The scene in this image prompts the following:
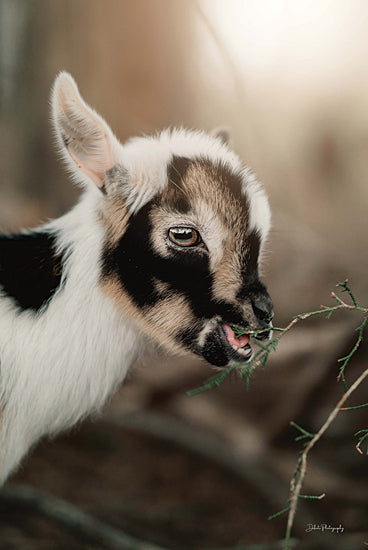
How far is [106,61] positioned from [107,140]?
0.40 metres

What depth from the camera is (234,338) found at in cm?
84

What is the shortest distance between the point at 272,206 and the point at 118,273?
0.44 metres

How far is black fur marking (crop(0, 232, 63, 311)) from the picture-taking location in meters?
0.89

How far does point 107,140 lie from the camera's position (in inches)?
32.6

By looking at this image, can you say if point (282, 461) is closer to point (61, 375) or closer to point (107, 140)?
point (61, 375)

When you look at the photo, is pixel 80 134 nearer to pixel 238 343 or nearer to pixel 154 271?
pixel 154 271

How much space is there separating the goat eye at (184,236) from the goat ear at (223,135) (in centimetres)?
26

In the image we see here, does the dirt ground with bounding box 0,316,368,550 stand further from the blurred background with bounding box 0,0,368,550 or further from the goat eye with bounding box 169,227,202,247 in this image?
the goat eye with bounding box 169,227,202,247

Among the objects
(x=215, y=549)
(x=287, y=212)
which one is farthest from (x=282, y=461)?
(x=287, y=212)

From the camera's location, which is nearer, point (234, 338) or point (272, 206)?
point (234, 338)

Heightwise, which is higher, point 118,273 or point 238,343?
point 118,273
